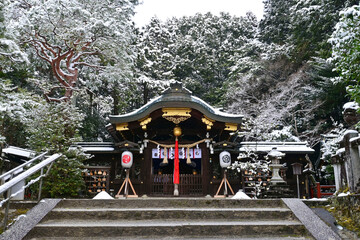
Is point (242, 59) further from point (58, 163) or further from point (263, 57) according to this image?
point (58, 163)

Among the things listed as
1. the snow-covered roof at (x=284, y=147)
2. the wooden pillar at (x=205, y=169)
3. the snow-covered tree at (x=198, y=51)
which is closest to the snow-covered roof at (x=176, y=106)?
the wooden pillar at (x=205, y=169)

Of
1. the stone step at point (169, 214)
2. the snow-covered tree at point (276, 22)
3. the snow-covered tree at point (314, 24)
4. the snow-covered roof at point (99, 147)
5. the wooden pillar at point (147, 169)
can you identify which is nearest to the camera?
the stone step at point (169, 214)

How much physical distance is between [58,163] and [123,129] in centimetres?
332

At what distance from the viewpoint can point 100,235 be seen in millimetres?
3719

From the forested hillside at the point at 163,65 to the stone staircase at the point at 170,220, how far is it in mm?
2787

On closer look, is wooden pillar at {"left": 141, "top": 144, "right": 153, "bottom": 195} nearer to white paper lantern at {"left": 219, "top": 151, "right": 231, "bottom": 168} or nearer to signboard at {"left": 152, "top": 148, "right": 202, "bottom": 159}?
signboard at {"left": 152, "top": 148, "right": 202, "bottom": 159}

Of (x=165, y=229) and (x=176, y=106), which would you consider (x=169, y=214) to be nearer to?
(x=165, y=229)

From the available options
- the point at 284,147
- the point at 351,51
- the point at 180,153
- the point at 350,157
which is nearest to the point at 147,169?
the point at 180,153

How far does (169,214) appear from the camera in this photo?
14.1 ft

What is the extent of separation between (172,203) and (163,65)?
19.6m

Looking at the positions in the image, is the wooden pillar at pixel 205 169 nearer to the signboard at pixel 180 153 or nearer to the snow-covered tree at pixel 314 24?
the signboard at pixel 180 153

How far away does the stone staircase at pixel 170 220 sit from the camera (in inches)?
147

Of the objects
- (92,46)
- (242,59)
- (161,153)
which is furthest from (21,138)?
(242,59)

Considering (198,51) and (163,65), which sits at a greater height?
(198,51)
